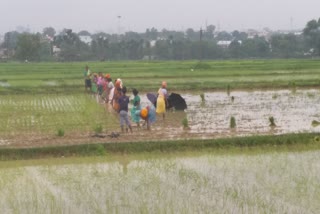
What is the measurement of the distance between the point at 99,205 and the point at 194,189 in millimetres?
Answer: 1249

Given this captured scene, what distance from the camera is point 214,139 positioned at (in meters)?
9.97

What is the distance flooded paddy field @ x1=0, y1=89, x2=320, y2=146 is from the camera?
11.0 metres

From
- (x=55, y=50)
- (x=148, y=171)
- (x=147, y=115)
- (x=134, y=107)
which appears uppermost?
(x=55, y=50)

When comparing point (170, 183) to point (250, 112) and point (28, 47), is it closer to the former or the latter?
point (250, 112)

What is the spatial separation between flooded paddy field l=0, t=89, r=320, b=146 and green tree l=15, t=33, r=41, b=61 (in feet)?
97.4

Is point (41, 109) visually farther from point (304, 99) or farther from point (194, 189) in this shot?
point (194, 189)

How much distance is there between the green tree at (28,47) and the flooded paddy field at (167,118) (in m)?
29.7

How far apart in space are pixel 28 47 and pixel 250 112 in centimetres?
3727

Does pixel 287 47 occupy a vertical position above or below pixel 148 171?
above

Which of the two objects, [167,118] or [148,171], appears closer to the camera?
[148,171]

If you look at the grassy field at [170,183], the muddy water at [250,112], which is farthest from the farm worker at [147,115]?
the grassy field at [170,183]

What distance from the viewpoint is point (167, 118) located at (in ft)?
44.1

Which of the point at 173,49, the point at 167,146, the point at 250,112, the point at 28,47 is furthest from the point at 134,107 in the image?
the point at 173,49

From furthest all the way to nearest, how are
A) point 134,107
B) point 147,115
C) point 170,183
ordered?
point 134,107
point 147,115
point 170,183
